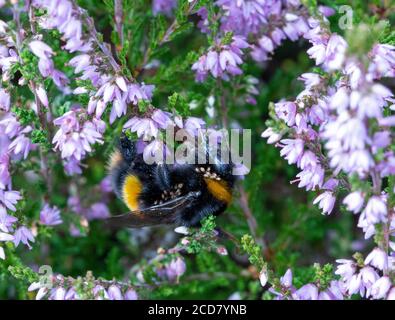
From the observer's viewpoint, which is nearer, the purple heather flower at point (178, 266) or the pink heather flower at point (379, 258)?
the pink heather flower at point (379, 258)

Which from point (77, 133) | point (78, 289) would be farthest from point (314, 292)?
point (77, 133)

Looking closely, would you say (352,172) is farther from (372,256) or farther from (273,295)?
(273,295)

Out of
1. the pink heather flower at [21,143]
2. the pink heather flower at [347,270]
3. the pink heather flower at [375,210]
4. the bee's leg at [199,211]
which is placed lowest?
the pink heather flower at [347,270]

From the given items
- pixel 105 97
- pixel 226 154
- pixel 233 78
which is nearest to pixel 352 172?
→ pixel 226 154

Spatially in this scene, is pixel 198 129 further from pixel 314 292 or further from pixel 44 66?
pixel 314 292

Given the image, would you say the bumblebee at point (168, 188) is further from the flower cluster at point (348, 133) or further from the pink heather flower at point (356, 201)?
the pink heather flower at point (356, 201)

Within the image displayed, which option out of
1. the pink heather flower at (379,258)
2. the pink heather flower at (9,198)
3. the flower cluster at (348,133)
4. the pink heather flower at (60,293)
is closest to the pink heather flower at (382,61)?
the flower cluster at (348,133)

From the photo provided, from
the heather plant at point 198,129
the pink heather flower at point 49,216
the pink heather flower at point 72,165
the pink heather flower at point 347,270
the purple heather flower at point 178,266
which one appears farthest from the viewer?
the pink heather flower at point 49,216

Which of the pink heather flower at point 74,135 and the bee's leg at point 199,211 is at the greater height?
the pink heather flower at point 74,135

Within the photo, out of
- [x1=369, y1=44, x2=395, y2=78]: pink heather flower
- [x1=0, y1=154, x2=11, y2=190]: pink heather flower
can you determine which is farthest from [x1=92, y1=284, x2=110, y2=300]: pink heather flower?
[x1=369, y1=44, x2=395, y2=78]: pink heather flower
